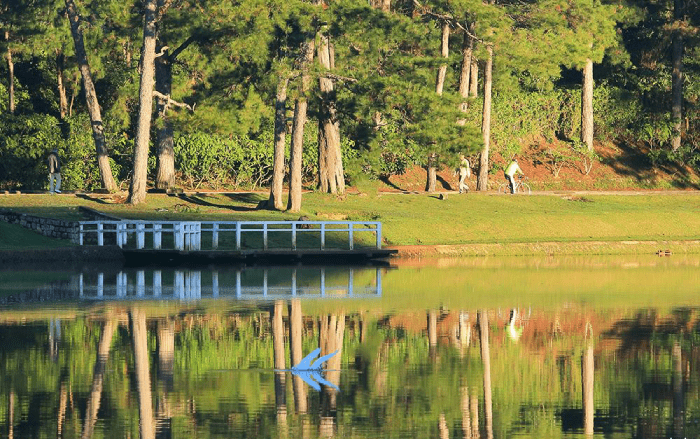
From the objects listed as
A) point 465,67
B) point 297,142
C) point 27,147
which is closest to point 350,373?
point 297,142

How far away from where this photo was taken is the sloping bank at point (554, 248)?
143 feet

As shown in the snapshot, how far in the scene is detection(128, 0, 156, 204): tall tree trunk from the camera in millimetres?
48344

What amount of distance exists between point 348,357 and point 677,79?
48585 millimetres

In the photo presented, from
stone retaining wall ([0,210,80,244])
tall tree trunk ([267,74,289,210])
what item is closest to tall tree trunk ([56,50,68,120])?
tall tree trunk ([267,74,289,210])

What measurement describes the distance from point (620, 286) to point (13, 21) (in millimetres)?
29100

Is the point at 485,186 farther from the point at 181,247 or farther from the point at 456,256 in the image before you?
the point at 181,247

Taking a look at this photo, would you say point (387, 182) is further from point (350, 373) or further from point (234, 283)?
point (350, 373)

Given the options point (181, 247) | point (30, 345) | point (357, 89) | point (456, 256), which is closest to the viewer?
point (30, 345)

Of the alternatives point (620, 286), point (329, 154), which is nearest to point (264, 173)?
point (329, 154)

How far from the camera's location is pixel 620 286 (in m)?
33.3

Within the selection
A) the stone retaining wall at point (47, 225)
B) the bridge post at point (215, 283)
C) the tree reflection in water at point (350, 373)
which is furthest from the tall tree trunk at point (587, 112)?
Result: the tree reflection in water at point (350, 373)

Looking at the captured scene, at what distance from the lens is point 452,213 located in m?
50.1

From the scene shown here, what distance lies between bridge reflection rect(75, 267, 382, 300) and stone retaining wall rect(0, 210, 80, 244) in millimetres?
4115

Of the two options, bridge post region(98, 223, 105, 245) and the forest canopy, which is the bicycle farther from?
bridge post region(98, 223, 105, 245)
